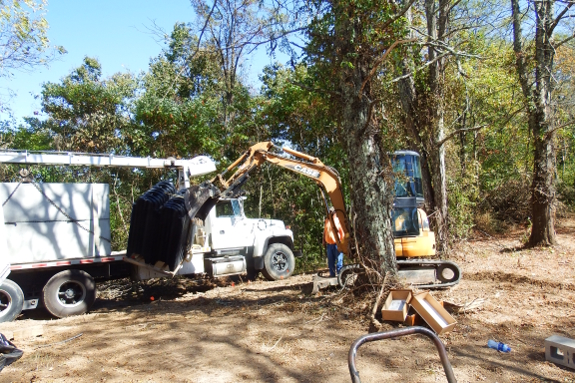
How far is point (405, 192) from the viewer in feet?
31.7

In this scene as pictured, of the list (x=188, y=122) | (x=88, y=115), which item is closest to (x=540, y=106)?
(x=188, y=122)

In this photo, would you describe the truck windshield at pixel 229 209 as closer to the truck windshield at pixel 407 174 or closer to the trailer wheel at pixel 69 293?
the trailer wheel at pixel 69 293

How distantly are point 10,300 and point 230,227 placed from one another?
5.34 meters

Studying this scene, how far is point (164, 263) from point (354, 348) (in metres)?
7.65

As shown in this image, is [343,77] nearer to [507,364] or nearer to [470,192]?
[507,364]

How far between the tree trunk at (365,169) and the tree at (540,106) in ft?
21.5

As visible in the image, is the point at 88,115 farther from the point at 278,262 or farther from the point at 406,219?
the point at 406,219

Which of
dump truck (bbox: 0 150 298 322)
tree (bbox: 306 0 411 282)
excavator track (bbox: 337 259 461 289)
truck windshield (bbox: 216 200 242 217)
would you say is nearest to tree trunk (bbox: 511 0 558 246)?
excavator track (bbox: 337 259 461 289)

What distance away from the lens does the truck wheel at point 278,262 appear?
42.9ft

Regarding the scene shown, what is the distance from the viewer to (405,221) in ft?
31.6

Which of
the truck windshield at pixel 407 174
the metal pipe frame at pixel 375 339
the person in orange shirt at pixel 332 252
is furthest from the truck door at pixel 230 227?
the metal pipe frame at pixel 375 339

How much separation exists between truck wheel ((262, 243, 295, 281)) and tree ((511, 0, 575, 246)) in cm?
685

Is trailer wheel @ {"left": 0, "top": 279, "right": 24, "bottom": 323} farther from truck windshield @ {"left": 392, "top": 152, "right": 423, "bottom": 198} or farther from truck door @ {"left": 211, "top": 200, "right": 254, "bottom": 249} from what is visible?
truck windshield @ {"left": 392, "top": 152, "right": 423, "bottom": 198}

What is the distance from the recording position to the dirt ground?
17.7 ft
